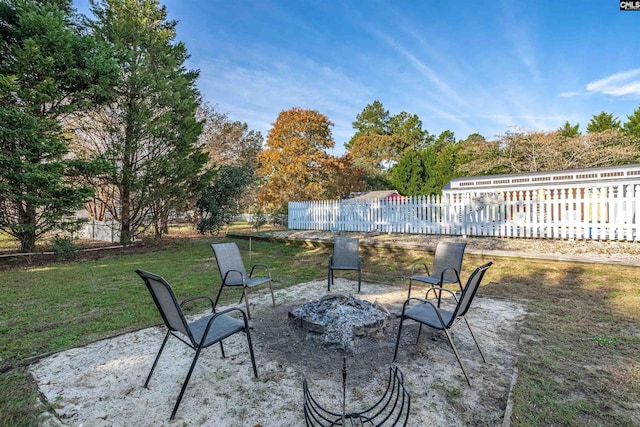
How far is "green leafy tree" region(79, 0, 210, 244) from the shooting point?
9.34 m

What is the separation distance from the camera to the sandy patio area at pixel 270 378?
1.82 metres

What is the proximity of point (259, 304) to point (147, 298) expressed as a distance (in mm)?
1739

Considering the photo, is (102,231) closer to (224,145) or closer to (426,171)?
(224,145)

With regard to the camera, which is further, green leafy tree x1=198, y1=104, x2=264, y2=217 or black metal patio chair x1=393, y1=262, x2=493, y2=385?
green leafy tree x1=198, y1=104, x2=264, y2=217

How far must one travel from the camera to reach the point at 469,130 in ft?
79.9

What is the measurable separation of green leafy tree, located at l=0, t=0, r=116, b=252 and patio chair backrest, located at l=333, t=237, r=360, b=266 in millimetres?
6823

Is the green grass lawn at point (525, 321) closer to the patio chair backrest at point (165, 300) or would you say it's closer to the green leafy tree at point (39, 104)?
the patio chair backrest at point (165, 300)

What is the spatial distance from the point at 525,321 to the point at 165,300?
12.1ft

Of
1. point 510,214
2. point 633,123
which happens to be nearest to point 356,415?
point 510,214

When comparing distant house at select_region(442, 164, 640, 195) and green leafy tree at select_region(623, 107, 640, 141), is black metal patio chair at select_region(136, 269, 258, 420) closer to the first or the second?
distant house at select_region(442, 164, 640, 195)

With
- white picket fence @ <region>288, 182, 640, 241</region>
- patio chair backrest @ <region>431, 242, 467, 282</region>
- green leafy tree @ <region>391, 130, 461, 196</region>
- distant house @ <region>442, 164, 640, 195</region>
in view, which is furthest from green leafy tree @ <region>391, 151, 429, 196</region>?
patio chair backrest @ <region>431, 242, 467, 282</region>

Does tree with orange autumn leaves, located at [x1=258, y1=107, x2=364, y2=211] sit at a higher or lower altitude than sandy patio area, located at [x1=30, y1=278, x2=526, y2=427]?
higher

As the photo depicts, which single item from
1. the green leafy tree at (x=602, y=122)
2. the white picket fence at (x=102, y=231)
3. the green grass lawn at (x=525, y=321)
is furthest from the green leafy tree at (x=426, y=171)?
the white picket fence at (x=102, y=231)

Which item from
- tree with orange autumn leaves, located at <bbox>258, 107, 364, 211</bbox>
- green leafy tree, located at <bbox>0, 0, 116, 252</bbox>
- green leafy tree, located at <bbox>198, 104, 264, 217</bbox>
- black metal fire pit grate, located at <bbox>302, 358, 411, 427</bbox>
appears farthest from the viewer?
tree with orange autumn leaves, located at <bbox>258, 107, 364, 211</bbox>
